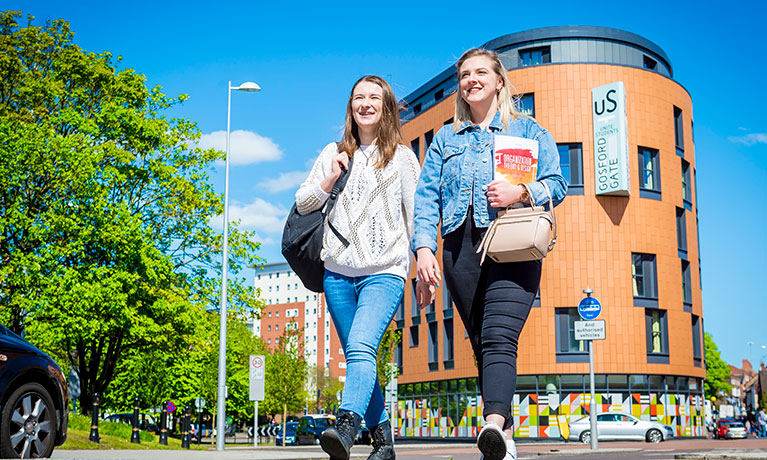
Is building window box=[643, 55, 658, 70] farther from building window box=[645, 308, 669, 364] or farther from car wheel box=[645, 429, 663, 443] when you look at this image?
car wheel box=[645, 429, 663, 443]

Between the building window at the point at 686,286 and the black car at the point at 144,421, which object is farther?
the black car at the point at 144,421

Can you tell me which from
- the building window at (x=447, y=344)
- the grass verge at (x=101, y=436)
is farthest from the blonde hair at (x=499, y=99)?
the building window at (x=447, y=344)

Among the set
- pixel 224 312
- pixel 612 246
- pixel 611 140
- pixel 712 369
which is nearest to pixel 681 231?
pixel 612 246

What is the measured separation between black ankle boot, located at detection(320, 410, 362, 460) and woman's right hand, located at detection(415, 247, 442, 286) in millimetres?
824

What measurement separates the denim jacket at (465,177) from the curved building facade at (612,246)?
39430 millimetres

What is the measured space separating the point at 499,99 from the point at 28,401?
482cm

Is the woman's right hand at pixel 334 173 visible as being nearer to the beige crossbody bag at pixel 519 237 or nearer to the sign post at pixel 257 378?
the beige crossbody bag at pixel 519 237

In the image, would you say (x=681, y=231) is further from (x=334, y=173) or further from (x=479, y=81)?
(x=334, y=173)

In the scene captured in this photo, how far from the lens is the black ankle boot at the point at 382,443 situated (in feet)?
15.1

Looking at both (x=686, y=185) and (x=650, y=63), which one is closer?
(x=650, y=63)

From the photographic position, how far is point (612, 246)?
45688 mm

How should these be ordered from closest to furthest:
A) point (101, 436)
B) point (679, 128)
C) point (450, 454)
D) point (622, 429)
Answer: point (101, 436) → point (450, 454) → point (622, 429) → point (679, 128)

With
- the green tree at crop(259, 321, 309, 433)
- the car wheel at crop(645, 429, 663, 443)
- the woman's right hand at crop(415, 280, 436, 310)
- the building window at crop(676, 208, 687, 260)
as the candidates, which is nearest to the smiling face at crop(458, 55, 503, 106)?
the woman's right hand at crop(415, 280, 436, 310)

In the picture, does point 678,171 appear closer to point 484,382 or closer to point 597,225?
point 597,225
